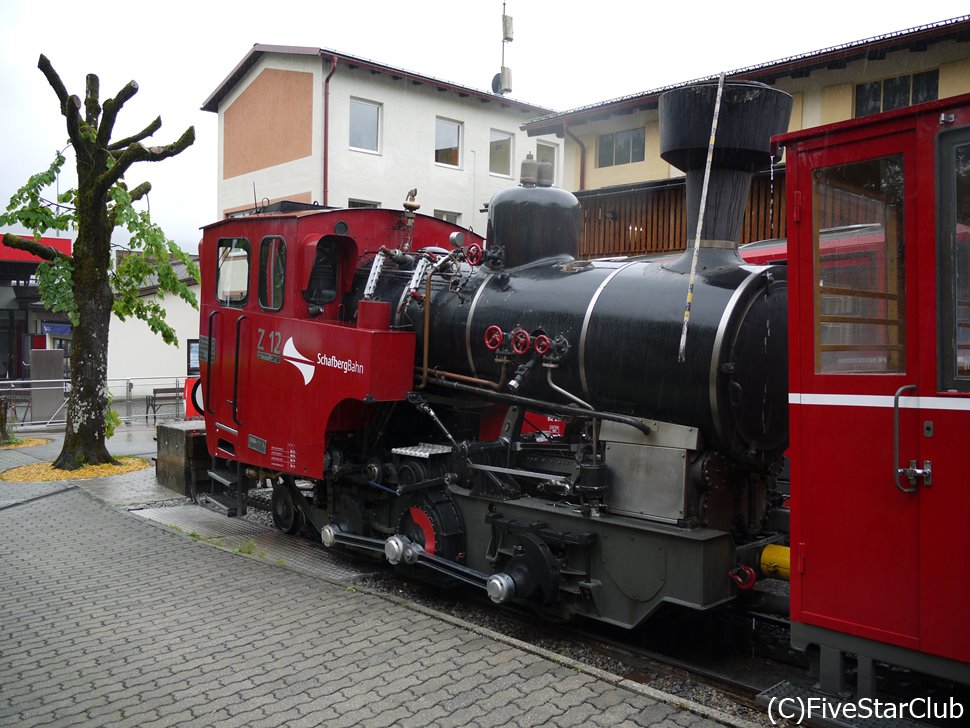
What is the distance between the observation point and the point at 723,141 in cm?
444

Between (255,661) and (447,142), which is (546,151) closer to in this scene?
(447,142)

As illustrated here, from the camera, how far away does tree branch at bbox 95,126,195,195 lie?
1045cm

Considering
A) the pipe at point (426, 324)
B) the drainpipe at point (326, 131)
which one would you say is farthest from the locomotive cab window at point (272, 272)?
the drainpipe at point (326, 131)

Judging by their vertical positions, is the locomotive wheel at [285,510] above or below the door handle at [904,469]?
below

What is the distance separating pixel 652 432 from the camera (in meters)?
4.43

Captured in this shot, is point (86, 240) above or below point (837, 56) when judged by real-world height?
below

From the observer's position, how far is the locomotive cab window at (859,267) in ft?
10.5

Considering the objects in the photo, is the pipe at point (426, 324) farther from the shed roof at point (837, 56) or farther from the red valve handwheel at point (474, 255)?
the shed roof at point (837, 56)

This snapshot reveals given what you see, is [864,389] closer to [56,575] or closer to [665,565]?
[665,565]

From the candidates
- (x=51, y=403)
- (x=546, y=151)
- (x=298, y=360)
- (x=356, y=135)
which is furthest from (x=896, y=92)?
(x=51, y=403)

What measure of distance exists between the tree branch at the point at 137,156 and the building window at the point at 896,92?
9.87 meters

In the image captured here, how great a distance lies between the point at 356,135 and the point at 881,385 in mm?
17809

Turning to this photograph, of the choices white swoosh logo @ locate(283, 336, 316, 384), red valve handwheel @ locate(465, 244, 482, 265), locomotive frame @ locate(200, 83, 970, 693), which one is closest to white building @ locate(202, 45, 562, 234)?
locomotive frame @ locate(200, 83, 970, 693)

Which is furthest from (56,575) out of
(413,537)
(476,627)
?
(476,627)
